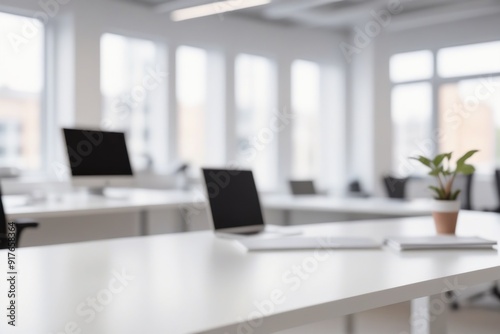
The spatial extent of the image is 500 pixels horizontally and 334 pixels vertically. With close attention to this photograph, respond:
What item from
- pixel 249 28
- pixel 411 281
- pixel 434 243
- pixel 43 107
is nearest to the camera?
pixel 411 281

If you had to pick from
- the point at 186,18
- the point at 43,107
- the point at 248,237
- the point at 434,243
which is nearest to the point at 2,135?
the point at 43,107

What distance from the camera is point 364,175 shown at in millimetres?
10391

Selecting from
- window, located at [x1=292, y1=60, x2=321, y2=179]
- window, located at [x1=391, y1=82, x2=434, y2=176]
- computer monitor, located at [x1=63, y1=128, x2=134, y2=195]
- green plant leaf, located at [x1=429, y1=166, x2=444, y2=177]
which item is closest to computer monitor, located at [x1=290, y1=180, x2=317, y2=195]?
computer monitor, located at [x1=63, y1=128, x2=134, y2=195]

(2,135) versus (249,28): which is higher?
(249,28)

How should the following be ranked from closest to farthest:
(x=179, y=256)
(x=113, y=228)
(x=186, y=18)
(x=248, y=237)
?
1. (x=179, y=256)
2. (x=248, y=237)
3. (x=113, y=228)
4. (x=186, y=18)

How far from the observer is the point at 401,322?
14.6 feet

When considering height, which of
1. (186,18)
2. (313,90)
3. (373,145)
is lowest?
(373,145)

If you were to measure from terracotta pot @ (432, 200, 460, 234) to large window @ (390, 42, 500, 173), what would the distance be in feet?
23.2

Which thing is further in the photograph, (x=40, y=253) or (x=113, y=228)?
(x=113, y=228)

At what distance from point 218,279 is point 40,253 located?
769mm

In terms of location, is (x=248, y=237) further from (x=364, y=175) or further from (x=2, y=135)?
(x=364, y=175)

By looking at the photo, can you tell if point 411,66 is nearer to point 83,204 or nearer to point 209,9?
point 209,9

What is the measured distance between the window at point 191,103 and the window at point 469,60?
3.96 m

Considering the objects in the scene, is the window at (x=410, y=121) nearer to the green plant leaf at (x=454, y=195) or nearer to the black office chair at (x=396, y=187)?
the black office chair at (x=396, y=187)
